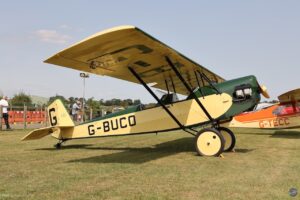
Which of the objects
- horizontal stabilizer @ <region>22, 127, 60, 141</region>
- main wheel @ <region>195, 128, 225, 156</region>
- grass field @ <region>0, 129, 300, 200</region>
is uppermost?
horizontal stabilizer @ <region>22, 127, 60, 141</region>

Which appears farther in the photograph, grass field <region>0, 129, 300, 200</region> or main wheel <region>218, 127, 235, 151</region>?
main wheel <region>218, 127, 235, 151</region>

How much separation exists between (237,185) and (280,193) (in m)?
0.70

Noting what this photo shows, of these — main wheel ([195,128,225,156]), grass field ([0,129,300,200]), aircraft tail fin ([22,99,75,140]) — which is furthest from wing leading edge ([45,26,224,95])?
aircraft tail fin ([22,99,75,140])

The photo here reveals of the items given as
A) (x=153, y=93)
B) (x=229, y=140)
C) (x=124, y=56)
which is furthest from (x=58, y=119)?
(x=229, y=140)

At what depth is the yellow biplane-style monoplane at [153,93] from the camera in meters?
7.05

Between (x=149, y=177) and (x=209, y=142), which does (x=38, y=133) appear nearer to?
(x=209, y=142)

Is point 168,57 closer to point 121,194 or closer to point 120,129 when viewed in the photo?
point 120,129

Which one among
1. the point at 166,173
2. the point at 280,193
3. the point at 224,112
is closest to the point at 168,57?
the point at 224,112

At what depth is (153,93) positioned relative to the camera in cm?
960

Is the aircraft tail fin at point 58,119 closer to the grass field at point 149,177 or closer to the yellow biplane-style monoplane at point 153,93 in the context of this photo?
the yellow biplane-style monoplane at point 153,93

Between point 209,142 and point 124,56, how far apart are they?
316 cm

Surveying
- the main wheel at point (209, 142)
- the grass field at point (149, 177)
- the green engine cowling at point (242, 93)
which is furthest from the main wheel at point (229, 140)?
the main wheel at point (209, 142)

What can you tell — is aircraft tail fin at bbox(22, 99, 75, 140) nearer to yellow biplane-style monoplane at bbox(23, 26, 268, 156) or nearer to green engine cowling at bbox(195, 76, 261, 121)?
yellow biplane-style monoplane at bbox(23, 26, 268, 156)

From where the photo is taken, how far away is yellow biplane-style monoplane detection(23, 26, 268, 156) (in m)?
7.05
